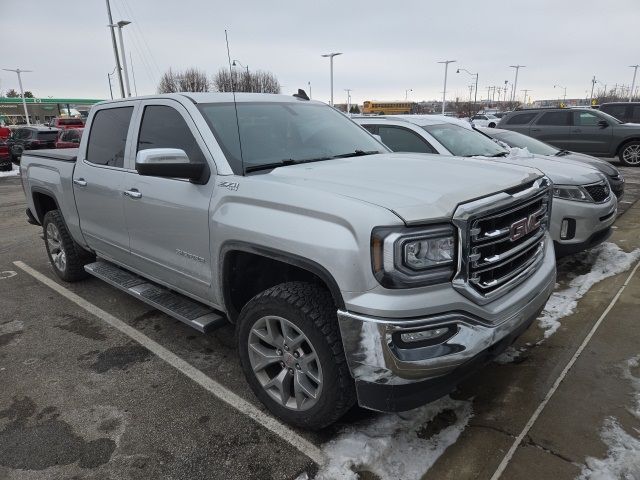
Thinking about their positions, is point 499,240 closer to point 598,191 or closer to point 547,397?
point 547,397

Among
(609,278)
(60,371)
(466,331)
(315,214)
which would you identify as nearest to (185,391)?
(60,371)

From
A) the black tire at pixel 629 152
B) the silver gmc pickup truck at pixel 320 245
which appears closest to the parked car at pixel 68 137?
the silver gmc pickup truck at pixel 320 245

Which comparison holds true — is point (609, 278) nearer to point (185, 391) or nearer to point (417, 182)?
point (417, 182)

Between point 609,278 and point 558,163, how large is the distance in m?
1.60

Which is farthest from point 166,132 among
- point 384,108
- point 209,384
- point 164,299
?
point 384,108

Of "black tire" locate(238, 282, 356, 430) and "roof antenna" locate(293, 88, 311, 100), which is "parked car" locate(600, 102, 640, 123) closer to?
"roof antenna" locate(293, 88, 311, 100)

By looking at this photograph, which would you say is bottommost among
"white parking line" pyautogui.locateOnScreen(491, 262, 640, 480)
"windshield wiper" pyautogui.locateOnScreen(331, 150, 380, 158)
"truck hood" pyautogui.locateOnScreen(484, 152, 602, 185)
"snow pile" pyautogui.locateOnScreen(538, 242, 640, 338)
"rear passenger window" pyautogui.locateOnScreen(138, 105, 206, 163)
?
"snow pile" pyautogui.locateOnScreen(538, 242, 640, 338)

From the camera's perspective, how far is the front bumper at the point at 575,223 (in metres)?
4.95

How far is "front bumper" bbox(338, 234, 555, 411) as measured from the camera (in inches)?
85.0

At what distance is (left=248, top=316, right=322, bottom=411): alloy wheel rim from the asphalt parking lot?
23cm

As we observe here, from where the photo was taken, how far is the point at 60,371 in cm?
355

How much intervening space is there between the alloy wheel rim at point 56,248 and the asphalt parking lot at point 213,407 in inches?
39.0

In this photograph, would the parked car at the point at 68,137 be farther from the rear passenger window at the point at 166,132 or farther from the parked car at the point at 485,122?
the rear passenger window at the point at 166,132

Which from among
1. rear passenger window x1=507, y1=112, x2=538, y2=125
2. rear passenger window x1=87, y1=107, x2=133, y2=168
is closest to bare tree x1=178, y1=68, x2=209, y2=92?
rear passenger window x1=87, y1=107, x2=133, y2=168
